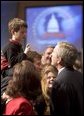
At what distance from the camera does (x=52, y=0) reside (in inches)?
195

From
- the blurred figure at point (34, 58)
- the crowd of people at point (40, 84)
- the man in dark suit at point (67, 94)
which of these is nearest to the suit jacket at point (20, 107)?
the crowd of people at point (40, 84)

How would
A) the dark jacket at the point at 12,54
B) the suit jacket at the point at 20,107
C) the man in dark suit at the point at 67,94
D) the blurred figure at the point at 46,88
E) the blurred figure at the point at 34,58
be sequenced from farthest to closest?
the blurred figure at the point at 34,58
the dark jacket at the point at 12,54
the man in dark suit at the point at 67,94
the blurred figure at the point at 46,88
the suit jacket at the point at 20,107

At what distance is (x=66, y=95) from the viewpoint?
198cm

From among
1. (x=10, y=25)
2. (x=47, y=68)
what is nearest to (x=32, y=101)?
(x=47, y=68)

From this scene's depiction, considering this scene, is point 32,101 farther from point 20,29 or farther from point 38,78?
point 20,29

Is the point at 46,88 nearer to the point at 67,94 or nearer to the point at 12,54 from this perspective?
the point at 67,94

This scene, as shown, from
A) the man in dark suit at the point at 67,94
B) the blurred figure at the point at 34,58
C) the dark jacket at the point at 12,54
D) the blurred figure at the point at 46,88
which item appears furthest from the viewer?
the blurred figure at the point at 34,58

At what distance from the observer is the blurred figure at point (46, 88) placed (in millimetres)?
1884

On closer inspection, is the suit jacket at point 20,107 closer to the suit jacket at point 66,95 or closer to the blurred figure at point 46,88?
the blurred figure at point 46,88

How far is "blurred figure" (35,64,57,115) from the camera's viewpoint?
6.18 feet

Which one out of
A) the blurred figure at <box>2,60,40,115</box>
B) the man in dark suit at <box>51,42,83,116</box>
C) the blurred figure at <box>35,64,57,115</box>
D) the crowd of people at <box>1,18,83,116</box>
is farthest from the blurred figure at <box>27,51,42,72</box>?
the blurred figure at <box>2,60,40,115</box>

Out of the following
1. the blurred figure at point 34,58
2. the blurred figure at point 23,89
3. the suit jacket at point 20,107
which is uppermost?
the blurred figure at point 34,58

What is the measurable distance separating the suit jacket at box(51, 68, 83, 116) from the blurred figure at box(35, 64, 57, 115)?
0.04 m

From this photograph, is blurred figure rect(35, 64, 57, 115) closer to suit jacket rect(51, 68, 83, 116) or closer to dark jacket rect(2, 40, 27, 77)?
suit jacket rect(51, 68, 83, 116)
